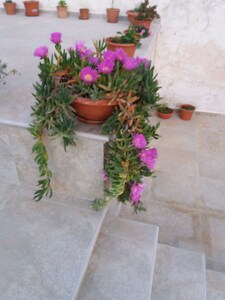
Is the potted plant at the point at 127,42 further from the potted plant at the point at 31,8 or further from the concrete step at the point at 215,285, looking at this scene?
the potted plant at the point at 31,8

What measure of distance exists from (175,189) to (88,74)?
1.53m

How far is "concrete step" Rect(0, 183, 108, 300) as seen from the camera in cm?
97

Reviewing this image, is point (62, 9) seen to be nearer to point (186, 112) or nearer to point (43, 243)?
point (186, 112)

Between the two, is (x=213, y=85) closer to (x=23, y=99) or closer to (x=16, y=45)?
(x=16, y=45)

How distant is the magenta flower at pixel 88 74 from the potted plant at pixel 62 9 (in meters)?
2.68

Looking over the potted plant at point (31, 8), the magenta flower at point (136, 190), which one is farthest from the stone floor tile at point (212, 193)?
the potted plant at point (31, 8)

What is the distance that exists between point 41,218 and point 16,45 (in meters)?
1.76

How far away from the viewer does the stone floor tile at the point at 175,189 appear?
2.08 m

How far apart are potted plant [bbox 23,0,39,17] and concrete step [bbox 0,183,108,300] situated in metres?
2.73

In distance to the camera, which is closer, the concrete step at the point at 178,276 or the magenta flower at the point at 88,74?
the magenta flower at the point at 88,74

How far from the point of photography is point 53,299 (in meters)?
0.94

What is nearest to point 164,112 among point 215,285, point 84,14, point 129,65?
point 84,14

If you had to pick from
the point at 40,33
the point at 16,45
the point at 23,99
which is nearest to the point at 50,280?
the point at 23,99

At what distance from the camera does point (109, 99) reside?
101cm
